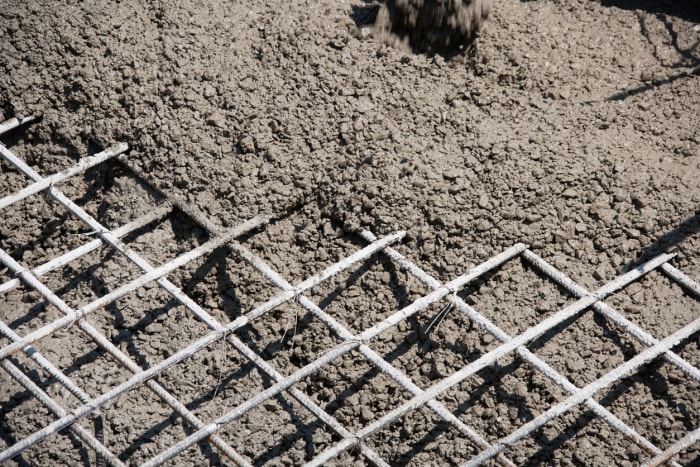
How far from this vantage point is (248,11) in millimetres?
3564

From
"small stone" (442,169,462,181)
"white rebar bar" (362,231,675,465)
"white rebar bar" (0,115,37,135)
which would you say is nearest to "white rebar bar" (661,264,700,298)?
"white rebar bar" (362,231,675,465)

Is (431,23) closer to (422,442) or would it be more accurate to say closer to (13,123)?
(422,442)

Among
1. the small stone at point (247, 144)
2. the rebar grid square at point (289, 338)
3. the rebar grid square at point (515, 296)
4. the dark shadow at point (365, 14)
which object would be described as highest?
the dark shadow at point (365, 14)

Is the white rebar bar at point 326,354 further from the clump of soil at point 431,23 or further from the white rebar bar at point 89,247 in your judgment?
the clump of soil at point 431,23

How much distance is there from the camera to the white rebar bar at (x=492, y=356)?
8.80 feet

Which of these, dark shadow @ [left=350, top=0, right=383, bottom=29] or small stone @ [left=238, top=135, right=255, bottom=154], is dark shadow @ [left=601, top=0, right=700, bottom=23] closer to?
dark shadow @ [left=350, top=0, right=383, bottom=29]

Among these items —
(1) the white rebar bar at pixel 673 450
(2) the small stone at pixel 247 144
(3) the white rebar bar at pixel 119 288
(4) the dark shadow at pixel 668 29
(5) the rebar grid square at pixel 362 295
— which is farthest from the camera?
(4) the dark shadow at pixel 668 29

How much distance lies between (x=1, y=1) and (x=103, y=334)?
1.82m

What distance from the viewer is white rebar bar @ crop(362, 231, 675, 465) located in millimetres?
2658

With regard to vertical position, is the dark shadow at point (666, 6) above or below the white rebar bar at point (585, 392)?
above

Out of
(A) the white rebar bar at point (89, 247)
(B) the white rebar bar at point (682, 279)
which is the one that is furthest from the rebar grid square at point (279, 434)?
(B) the white rebar bar at point (682, 279)

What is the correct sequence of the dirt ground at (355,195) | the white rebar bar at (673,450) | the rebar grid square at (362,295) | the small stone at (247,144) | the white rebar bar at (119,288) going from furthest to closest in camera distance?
the small stone at (247,144)
the rebar grid square at (362,295)
the dirt ground at (355,195)
the white rebar bar at (119,288)
the white rebar bar at (673,450)

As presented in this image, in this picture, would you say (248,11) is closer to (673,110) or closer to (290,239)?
(290,239)

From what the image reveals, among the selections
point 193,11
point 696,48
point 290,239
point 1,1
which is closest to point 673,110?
point 696,48
